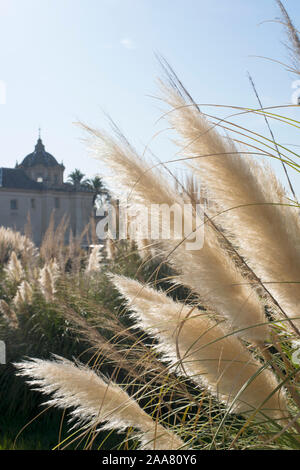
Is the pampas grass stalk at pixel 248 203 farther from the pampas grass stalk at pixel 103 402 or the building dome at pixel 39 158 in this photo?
the building dome at pixel 39 158

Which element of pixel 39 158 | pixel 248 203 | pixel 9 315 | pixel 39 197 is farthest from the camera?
pixel 39 158

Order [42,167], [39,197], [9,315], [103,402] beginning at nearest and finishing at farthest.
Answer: [103,402], [9,315], [39,197], [42,167]

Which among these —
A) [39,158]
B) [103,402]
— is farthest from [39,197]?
[103,402]

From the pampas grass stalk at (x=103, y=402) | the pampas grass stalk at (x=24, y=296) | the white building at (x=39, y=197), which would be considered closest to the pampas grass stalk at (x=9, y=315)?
the pampas grass stalk at (x=24, y=296)

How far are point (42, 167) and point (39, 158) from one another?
4.99 ft

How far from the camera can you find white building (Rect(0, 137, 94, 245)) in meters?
55.5

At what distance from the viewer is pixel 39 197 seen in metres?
57.0

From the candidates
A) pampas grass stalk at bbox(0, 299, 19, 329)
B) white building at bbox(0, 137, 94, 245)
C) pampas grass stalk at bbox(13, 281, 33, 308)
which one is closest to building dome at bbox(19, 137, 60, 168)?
white building at bbox(0, 137, 94, 245)

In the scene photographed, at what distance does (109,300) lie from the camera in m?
4.65

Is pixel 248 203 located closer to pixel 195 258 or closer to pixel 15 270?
pixel 195 258

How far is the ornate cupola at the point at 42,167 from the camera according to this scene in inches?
2353

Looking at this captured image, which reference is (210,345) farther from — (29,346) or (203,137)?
(29,346)

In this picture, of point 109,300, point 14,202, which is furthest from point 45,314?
point 14,202
